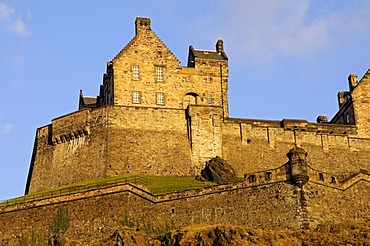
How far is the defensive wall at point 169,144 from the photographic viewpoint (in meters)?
63.4

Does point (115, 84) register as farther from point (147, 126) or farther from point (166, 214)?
point (166, 214)

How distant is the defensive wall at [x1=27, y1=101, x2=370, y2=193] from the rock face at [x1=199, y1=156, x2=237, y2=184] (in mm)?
1592

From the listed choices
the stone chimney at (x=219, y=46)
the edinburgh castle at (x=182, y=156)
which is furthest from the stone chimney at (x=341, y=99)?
the stone chimney at (x=219, y=46)

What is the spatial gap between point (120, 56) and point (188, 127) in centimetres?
908

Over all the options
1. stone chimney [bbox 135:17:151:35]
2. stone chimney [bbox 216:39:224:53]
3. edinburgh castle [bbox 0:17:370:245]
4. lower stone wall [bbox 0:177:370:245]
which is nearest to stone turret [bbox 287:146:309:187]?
edinburgh castle [bbox 0:17:370:245]

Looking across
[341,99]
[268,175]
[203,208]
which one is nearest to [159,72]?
[203,208]

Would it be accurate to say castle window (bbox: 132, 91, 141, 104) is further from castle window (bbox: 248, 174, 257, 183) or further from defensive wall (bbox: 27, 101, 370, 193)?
castle window (bbox: 248, 174, 257, 183)

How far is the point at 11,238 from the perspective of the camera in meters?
53.6

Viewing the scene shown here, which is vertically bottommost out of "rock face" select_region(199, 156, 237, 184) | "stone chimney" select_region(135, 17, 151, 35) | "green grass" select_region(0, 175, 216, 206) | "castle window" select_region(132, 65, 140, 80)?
"green grass" select_region(0, 175, 216, 206)

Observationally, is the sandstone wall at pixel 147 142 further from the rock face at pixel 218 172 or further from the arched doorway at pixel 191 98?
the arched doorway at pixel 191 98

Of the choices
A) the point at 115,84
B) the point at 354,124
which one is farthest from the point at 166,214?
the point at 354,124

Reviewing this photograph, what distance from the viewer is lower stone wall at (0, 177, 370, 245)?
4997 centimetres

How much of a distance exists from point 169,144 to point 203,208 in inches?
541

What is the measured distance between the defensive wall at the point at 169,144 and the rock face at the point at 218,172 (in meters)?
1.59
